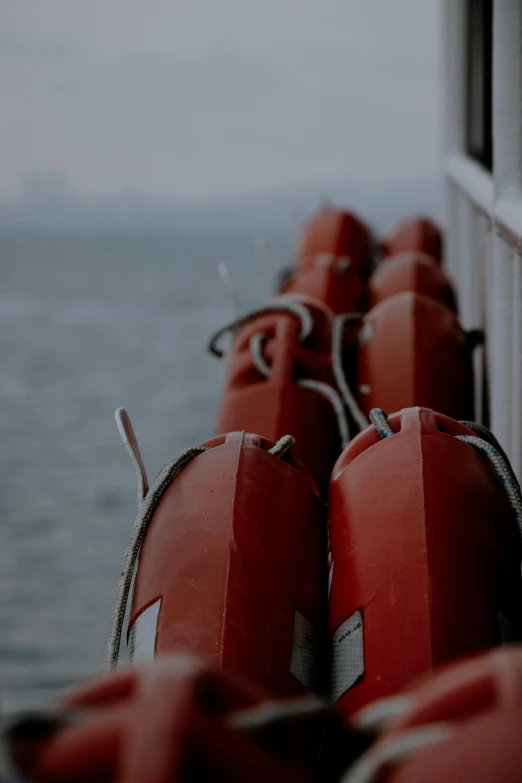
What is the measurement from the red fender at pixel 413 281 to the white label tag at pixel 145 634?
5.76ft

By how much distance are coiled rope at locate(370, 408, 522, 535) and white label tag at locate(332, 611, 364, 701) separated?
30 cm

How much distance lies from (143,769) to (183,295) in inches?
743

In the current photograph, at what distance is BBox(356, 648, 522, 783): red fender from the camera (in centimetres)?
77

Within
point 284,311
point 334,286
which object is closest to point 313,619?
point 284,311

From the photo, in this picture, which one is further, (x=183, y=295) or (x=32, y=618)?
(x=183, y=295)

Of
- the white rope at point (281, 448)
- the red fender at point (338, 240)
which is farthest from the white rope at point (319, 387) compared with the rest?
the red fender at point (338, 240)

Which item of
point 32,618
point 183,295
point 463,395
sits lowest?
point 183,295

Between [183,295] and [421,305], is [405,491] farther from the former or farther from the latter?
[183,295]

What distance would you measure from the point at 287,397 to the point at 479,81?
8.38ft

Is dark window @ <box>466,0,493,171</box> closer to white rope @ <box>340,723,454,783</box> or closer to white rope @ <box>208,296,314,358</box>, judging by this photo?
white rope @ <box>208,296,314,358</box>

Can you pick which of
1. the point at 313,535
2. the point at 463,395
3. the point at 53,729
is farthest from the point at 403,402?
the point at 53,729

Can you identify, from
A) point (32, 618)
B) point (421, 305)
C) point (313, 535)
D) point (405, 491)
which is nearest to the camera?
point (405, 491)

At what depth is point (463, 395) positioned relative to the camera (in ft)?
7.66

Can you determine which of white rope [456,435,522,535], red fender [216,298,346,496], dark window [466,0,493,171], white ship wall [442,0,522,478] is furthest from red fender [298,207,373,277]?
white rope [456,435,522,535]
